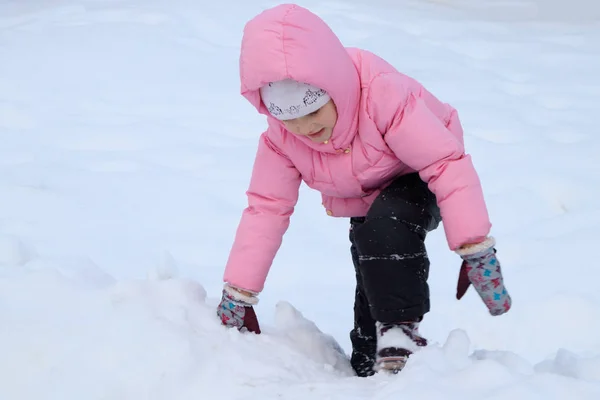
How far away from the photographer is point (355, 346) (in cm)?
207

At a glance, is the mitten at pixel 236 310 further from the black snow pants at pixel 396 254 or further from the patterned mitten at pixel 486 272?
the patterned mitten at pixel 486 272

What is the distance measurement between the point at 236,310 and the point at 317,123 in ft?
1.59

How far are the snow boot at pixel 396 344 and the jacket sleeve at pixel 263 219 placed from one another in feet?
1.09

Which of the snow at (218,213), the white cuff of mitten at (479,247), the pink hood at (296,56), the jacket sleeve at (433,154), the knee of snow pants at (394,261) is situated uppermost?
the pink hood at (296,56)

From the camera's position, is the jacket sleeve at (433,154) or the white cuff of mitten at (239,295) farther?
the white cuff of mitten at (239,295)

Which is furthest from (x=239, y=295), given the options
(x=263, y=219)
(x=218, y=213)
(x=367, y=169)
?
(x=218, y=213)

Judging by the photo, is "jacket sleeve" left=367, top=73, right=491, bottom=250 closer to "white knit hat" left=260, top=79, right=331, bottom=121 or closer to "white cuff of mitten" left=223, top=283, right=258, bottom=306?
"white knit hat" left=260, top=79, right=331, bottom=121

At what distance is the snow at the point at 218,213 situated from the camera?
59.1 inches

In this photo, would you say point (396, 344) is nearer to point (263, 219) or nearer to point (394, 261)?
point (394, 261)

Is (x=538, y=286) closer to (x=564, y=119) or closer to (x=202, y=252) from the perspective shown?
(x=202, y=252)

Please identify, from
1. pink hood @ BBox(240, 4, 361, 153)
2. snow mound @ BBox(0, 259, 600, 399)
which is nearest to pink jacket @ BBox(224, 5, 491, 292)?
pink hood @ BBox(240, 4, 361, 153)

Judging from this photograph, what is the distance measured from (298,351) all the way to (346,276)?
3.05 ft

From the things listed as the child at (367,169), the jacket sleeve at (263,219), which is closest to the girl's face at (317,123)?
the child at (367,169)

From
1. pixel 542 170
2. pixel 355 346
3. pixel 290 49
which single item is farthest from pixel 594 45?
pixel 290 49
